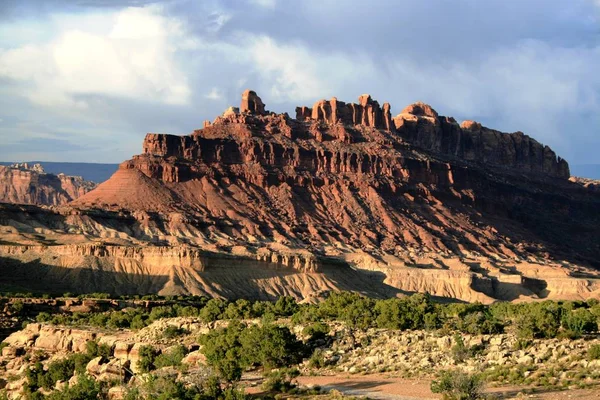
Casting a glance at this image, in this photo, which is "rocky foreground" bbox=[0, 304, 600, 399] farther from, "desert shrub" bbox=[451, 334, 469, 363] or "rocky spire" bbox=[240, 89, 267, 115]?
"rocky spire" bbox=[240, 89, 267, 115]

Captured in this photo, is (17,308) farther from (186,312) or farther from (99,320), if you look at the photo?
(186,312)

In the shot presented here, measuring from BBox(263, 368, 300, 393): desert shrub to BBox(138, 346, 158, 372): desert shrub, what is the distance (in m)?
6.03

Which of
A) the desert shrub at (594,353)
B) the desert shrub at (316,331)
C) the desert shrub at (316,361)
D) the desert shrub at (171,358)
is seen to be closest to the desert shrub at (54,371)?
the desert shrub at (171,358)

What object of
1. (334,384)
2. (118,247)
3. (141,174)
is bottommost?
(334,384)

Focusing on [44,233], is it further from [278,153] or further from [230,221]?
[278,153]

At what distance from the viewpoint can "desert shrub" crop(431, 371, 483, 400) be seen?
110 feet

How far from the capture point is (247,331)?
46.2 meters

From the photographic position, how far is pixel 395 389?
37.6 metres

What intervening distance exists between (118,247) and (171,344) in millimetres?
64369

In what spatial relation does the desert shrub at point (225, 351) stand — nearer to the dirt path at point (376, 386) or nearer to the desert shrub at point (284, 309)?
the dirt path at point (376, 386)

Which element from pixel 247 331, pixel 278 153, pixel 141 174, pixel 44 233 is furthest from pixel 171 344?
pixel 278 153

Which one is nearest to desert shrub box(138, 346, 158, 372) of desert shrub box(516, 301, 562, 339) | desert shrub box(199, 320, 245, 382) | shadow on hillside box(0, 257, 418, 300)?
desert shrub box(199, 320, 245, 382)

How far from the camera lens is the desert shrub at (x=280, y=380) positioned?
3794cm

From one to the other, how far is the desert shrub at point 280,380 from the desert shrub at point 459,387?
17.7ft
